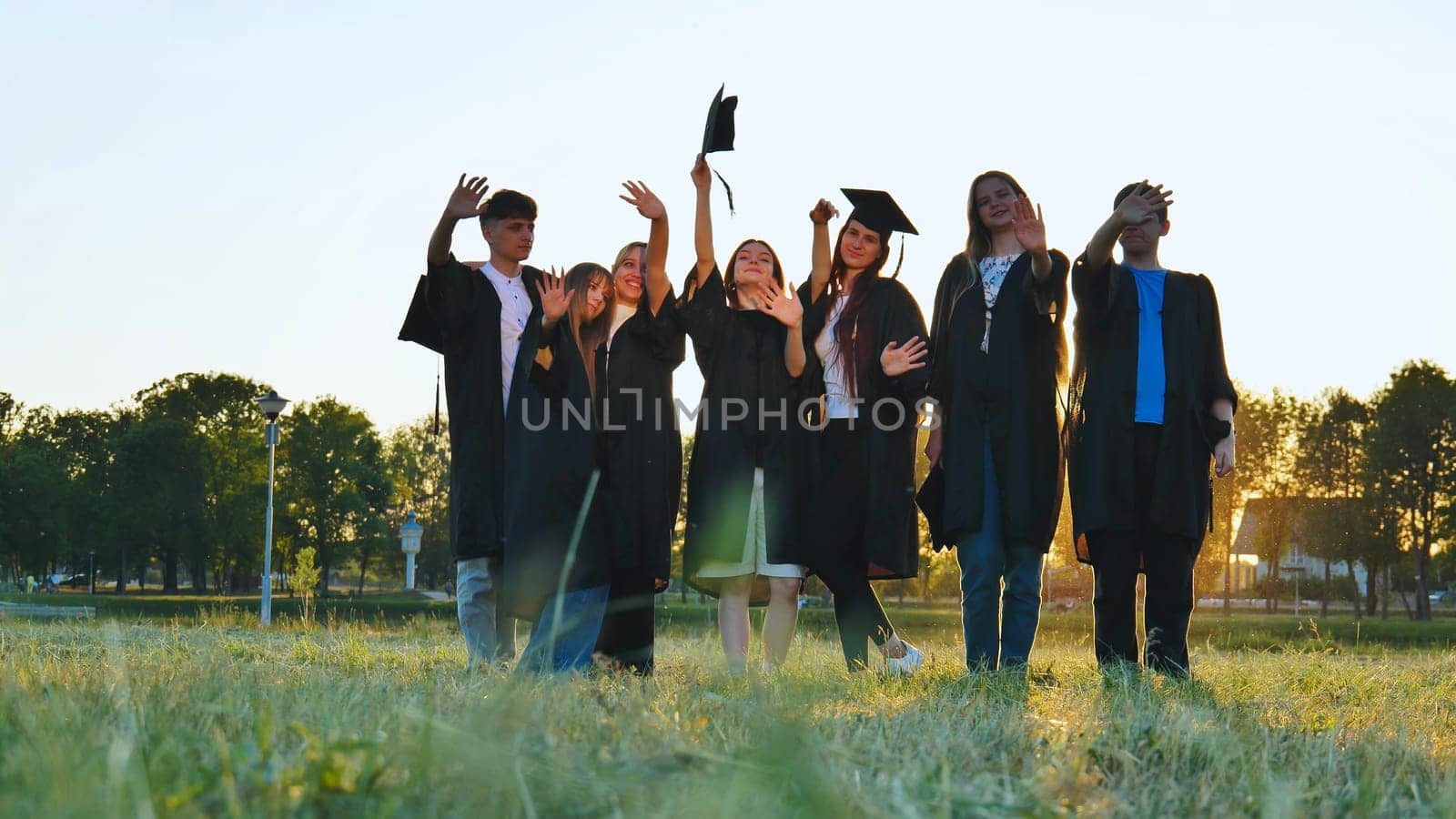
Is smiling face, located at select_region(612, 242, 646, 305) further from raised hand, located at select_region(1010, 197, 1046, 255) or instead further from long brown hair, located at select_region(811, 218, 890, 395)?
raised hand, located at select_region(1010, 197, 1046, 255)

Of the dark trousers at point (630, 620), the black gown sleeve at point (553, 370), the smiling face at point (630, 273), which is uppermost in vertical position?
the smiling face at point (630, 273)

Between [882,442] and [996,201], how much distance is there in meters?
1.37

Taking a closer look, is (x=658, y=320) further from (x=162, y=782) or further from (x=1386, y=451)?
(x=1386, y=451)

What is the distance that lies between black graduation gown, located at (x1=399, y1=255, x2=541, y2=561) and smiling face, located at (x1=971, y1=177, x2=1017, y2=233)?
2336 mm

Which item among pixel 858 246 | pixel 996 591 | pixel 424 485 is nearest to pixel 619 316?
pixel 858 246

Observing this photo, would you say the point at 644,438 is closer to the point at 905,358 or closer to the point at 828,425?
the point at 828,425

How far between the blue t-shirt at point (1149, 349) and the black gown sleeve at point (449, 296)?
342 centimetres

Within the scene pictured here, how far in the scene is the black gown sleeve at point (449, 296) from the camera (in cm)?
680

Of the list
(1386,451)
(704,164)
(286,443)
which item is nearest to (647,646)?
(704,164)

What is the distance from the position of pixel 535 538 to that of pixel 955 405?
2.14 m

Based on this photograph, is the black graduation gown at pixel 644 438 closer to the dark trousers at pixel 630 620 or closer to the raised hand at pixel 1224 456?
the dark trousers at pixel 630 620

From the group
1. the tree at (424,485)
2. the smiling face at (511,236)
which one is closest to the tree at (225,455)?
the tree at (424,485)

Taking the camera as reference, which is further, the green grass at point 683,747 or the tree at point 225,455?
the tree at point 225,455

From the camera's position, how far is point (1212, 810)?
101 inches
